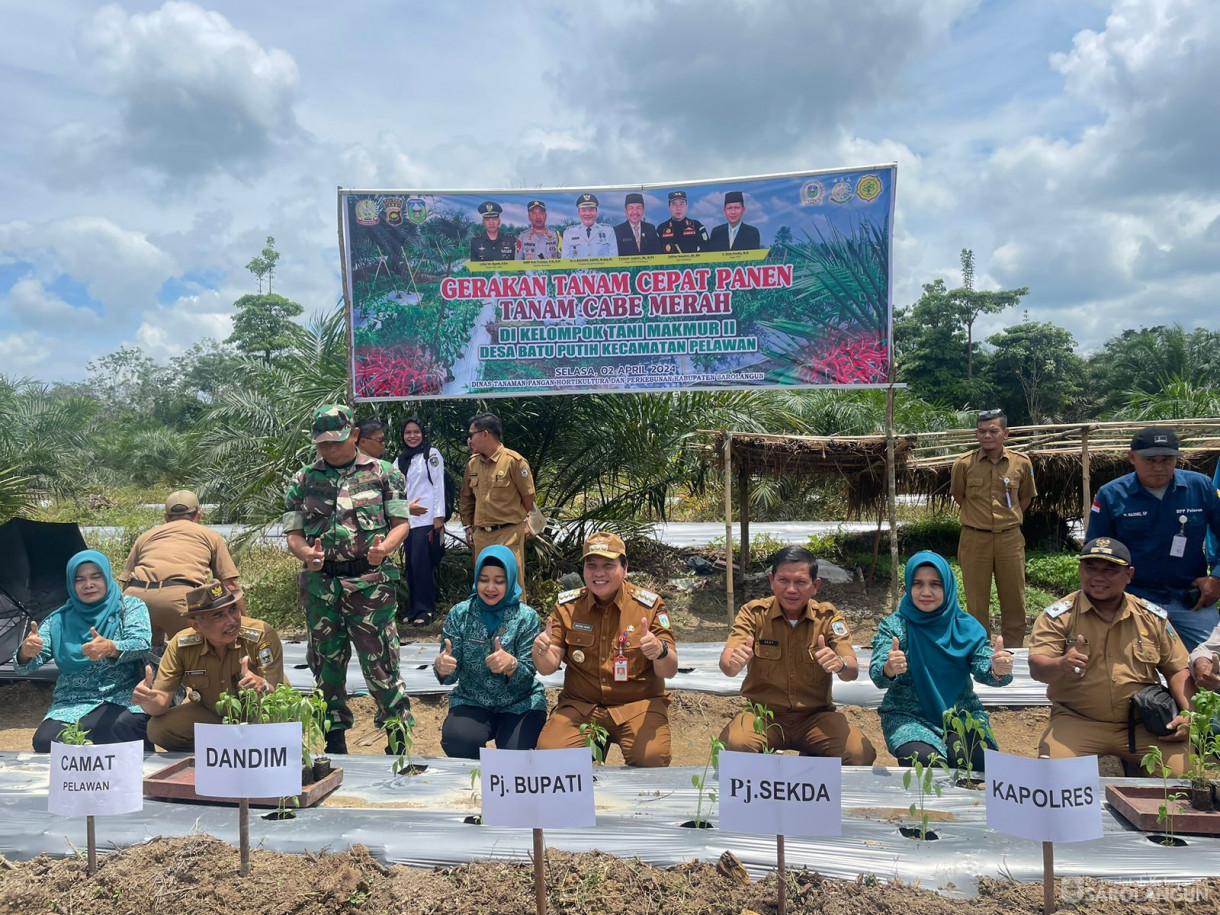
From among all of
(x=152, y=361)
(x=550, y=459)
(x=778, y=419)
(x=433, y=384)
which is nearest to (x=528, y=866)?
(x=433, y=384)

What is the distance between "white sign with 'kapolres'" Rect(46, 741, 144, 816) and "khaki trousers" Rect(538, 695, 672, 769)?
147cm

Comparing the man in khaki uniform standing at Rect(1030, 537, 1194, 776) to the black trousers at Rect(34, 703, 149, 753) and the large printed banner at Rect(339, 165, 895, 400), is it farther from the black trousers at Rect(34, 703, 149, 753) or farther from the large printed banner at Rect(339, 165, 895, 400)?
the black trousers at Rect(34, 703, 149, 753)

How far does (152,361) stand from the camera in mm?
46875

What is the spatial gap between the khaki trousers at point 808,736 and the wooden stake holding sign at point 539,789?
1322 mm

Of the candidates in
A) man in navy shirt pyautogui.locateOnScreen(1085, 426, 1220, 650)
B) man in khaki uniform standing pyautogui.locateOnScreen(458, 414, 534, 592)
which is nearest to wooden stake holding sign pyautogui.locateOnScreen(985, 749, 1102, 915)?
man in navy shirt pyautogui.locateOnScreen(1085, 426, 1220, 650)

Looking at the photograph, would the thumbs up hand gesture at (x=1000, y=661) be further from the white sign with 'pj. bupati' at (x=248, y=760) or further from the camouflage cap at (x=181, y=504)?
the camouflage cap at (x=181, y=504)

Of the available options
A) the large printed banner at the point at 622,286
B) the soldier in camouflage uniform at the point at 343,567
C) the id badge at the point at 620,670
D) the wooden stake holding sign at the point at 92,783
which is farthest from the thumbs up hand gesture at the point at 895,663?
the large printed banner at the point at 622,286

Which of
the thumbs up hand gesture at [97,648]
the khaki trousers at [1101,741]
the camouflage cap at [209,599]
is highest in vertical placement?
the camouflage cap at [209,599]

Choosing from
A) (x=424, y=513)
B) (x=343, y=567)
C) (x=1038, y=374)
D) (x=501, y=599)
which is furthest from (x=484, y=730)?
(x=1038, y=374)

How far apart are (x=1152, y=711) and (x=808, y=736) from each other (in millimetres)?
1272

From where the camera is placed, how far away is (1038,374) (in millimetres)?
25578

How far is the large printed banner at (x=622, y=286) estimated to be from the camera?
626 cm

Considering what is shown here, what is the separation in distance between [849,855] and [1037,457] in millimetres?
8170

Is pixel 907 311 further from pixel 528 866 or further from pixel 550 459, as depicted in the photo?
pixel 528 866
